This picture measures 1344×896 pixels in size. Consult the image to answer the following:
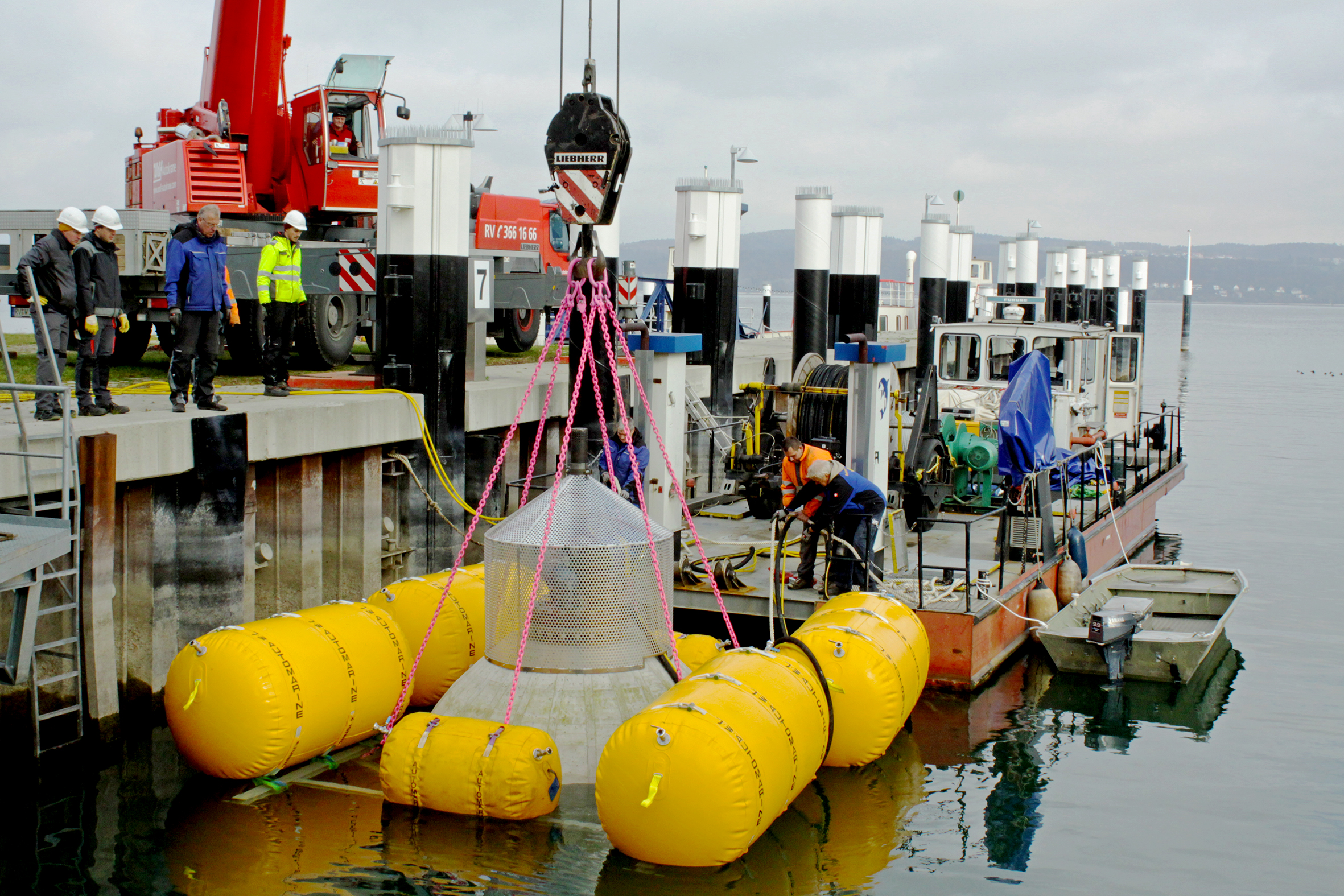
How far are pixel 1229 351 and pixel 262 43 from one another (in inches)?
3202

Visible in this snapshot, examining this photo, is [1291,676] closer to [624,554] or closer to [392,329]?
[624,554]

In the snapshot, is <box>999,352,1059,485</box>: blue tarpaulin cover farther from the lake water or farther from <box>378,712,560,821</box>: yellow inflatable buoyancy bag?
<box>378,712,560,821</box>: yellow inflatable buoyancy bag

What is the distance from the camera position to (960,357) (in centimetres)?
1588

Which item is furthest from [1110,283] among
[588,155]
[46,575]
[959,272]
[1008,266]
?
[46,575]

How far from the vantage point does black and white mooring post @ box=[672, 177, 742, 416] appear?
634 inches

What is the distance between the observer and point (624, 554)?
7.88 meters

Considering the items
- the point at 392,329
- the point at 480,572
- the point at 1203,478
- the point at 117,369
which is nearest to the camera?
the point at 480,572

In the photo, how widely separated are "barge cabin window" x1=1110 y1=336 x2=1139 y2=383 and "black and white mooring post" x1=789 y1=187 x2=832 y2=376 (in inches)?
154

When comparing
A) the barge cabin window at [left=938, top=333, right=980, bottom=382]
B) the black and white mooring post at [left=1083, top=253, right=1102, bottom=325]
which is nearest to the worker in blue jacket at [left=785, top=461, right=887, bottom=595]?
the barge cabin window at [left=938, top=333, right=980, bottom=382]

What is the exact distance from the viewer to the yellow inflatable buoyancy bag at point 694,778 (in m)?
6.65

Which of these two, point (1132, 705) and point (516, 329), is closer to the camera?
point (1132, 705)

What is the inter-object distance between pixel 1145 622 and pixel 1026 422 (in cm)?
222

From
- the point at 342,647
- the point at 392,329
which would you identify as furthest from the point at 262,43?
the point at 342,647

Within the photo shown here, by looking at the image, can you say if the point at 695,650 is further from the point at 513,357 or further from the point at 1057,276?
the point at 1057,276
